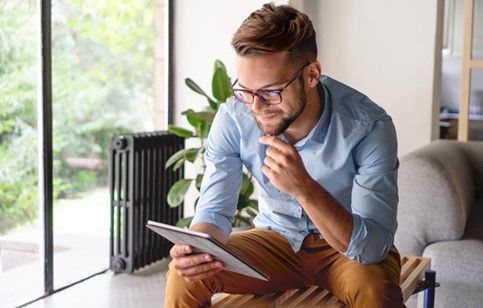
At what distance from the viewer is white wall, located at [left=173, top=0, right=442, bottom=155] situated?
3.88m

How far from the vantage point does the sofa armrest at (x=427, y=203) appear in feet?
9.23

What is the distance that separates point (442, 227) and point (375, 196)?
44.5 inches

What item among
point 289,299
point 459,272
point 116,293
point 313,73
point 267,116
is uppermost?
point 313,73

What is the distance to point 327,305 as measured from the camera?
→ 6.15 feet

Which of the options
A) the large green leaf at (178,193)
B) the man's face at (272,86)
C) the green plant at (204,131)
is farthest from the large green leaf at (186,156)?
the man's face at (272,86)

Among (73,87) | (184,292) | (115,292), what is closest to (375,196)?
(184,292)

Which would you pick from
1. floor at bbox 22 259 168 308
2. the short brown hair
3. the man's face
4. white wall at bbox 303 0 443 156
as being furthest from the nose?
white wall at bbox 303 0 443 156

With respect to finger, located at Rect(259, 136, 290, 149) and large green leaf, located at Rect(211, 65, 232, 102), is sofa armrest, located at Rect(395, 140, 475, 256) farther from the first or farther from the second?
finger, located at Rect(259, 136, 290, 149)

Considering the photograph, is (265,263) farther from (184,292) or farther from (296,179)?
(296,179)

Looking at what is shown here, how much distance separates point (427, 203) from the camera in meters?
2.85

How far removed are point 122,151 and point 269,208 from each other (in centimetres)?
156

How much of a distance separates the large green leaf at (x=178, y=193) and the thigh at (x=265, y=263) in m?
1.45

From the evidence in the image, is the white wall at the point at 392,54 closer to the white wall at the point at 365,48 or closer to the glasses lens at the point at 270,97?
the white wall at the point at 365,48

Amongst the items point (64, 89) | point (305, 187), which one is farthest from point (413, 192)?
point (64, 89)
